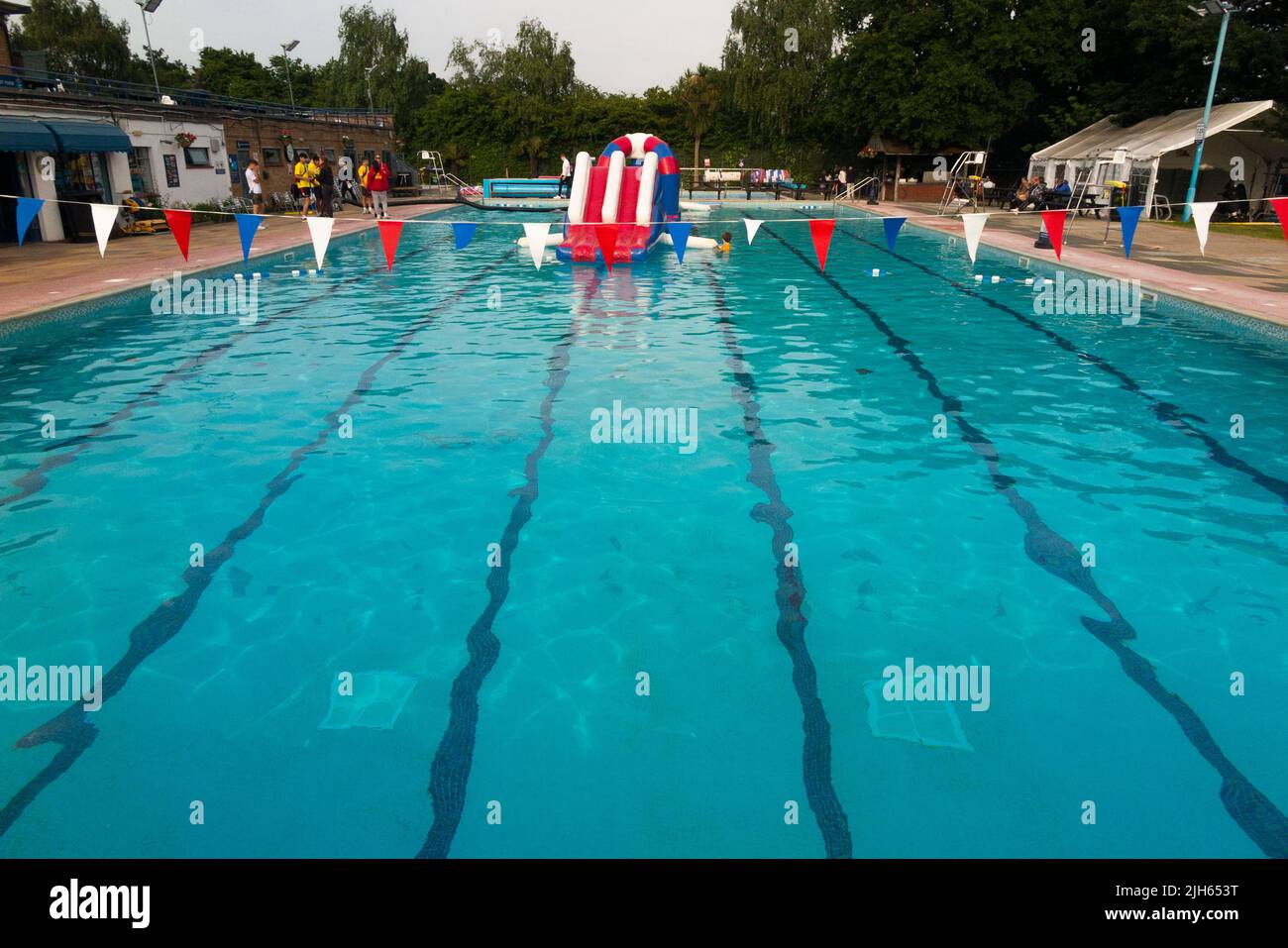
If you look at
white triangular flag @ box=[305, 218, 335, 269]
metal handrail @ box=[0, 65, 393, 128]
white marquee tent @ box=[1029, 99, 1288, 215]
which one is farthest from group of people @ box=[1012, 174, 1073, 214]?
metal handrail @ box=[0, 65, 393, 128]

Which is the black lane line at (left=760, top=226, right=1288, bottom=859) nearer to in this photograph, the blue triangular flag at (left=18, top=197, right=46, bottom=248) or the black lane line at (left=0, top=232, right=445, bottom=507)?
the black lane line at (left=0, top=232, right=445, bottom=507)

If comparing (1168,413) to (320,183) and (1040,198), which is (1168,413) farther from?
(320,183)

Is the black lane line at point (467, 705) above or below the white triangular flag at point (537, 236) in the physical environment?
below

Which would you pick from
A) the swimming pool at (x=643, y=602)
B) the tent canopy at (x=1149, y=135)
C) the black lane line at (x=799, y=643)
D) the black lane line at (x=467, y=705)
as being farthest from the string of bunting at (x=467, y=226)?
the tent canopy at (x=1149, y=135)

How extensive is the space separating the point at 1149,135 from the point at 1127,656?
2755cm

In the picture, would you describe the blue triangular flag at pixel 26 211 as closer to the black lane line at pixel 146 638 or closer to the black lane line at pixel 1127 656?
the black lane line at pixel 146 638

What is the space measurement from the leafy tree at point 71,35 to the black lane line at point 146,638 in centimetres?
5275

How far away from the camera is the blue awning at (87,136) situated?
17.3 meters

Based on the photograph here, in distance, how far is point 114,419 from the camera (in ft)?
24.8

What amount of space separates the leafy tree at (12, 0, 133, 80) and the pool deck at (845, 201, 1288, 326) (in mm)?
48426

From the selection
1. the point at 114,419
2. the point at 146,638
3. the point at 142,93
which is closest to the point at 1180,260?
the point at 114,419

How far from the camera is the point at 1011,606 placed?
14.9ft
